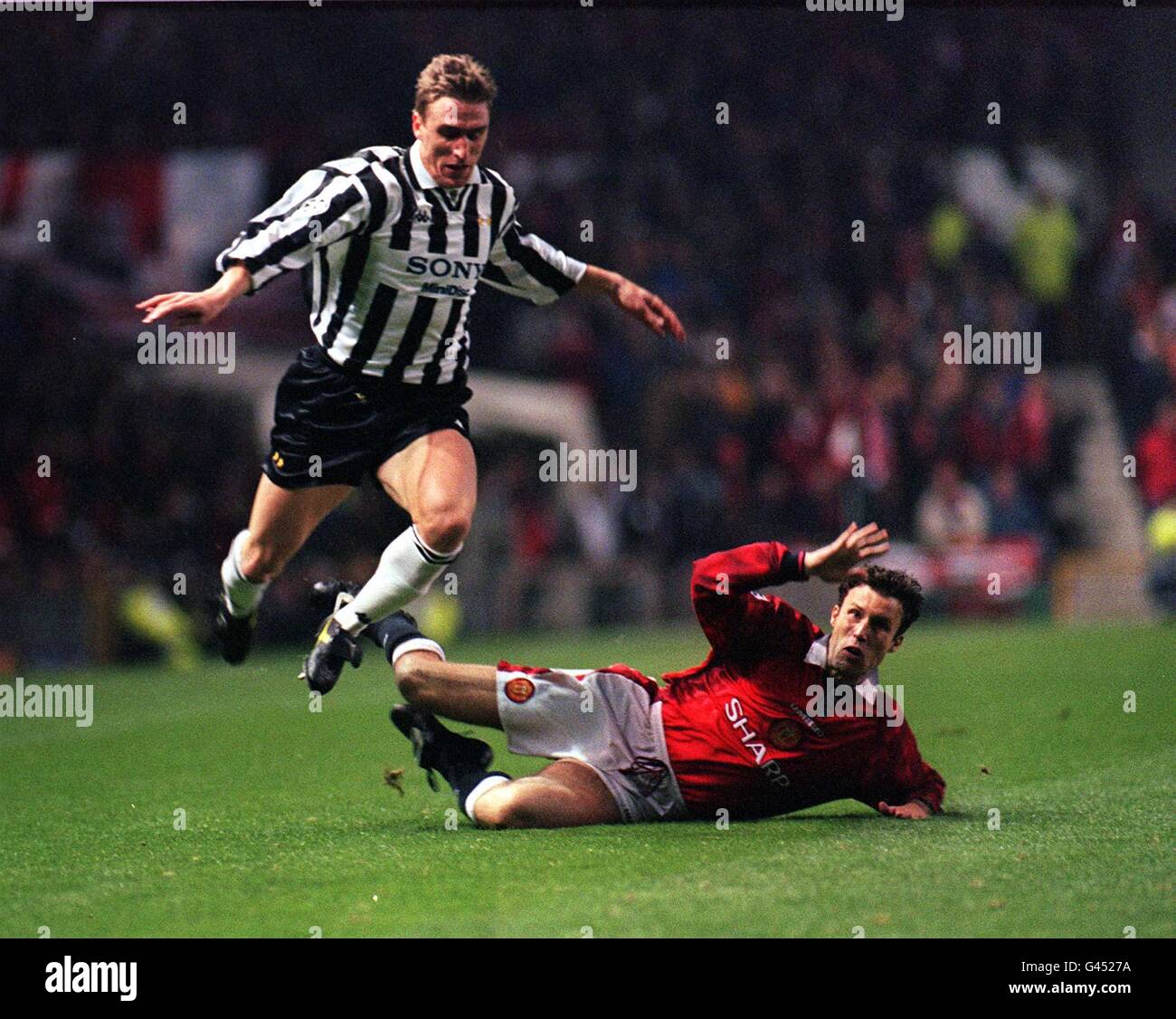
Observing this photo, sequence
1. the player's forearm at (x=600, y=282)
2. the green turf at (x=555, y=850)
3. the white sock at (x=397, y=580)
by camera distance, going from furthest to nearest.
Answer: the player's forearm at (x=600, y=282), the white sock at (x=397, y=580), the green turf at (x=555, y=850)

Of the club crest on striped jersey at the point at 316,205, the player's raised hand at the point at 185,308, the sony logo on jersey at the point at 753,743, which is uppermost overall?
the club crest on striped jersey at the point at 316,205

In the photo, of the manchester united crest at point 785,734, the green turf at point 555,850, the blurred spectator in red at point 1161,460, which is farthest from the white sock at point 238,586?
the blurred spectator in red at point 1161,460

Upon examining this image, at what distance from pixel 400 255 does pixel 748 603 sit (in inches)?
69.5

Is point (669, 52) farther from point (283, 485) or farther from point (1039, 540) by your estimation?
point (283, 485)

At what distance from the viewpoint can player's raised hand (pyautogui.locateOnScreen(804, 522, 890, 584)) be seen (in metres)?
4.68

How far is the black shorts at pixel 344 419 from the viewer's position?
19.7 ft

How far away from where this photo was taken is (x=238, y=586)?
6.62 metres

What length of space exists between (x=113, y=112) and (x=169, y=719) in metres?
8.12

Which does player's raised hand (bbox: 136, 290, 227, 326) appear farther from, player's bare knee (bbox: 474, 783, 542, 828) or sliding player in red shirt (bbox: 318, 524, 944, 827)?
player's bare knee (bbox: 474, 783, 542, 828)

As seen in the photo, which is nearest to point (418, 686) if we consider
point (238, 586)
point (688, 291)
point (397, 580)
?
point (397, 580)

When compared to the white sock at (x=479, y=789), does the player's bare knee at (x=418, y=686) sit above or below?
above

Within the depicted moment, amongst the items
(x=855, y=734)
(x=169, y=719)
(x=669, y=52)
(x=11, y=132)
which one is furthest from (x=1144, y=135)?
(x=855, y=734)

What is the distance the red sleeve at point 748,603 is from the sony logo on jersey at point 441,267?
4.99ft

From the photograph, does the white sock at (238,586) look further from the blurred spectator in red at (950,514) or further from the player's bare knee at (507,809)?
the blurred spectator in red at (950,514)
